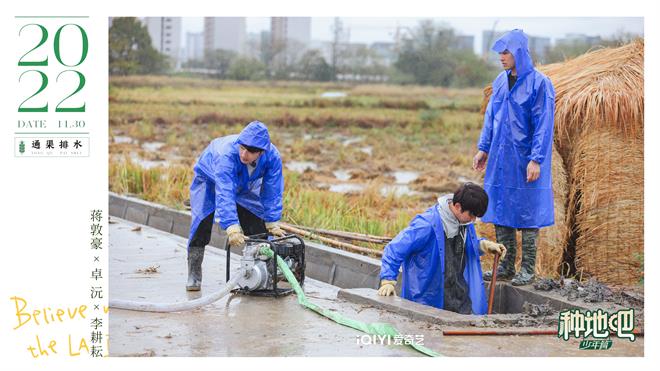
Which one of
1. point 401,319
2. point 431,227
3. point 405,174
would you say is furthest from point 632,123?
point 405,174

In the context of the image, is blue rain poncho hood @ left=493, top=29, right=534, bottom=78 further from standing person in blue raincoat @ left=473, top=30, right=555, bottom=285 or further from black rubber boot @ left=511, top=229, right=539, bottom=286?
black rubber boot @ left=511, top=229, right=539, bottom=286

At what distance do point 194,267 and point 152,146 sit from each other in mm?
13432

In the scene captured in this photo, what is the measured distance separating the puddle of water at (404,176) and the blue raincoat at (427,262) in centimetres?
934

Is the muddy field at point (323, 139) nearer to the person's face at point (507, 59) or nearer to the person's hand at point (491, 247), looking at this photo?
the person's hand at point (491, 247)

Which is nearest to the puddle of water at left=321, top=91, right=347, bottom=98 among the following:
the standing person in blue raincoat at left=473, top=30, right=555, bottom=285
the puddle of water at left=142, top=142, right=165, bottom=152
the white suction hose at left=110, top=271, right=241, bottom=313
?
the puddle of water at left=142, top=142, right=165, bottom=152

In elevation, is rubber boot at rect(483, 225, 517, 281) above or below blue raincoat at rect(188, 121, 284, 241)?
below

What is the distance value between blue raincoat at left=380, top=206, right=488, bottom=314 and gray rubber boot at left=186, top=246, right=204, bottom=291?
4.86 feet

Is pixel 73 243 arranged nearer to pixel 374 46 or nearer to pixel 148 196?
pixel 148 196

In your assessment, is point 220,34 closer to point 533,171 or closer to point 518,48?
point 518,48

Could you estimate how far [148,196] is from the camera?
11016 mm

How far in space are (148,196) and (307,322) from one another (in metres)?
5.41

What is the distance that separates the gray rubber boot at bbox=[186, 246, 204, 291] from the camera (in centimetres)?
707

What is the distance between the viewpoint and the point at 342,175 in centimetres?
1662

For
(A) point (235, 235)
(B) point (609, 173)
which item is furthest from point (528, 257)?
(A) point (235, 235)
